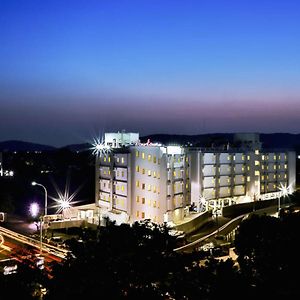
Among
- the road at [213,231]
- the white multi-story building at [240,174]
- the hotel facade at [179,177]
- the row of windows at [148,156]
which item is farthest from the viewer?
the white multi-story building at [240,174]

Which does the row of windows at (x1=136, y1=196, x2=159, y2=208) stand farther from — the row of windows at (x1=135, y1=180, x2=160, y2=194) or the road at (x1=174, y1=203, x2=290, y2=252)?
the road at (x1=174, y1=203, x2=290, y2=252)

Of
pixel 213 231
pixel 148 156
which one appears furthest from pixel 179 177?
pixel 213 231

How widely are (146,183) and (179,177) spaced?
2468 millimetres

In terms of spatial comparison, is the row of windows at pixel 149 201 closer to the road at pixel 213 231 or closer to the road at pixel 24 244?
the road at pixel 213 231

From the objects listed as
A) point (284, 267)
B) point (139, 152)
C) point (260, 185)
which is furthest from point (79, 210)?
point (284, 267)

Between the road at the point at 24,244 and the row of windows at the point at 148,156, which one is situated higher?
the row of windows at the point at 148,156

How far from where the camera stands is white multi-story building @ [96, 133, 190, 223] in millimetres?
29078

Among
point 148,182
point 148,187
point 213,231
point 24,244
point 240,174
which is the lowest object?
point 213,231

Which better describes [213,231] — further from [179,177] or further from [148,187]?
[148,187]

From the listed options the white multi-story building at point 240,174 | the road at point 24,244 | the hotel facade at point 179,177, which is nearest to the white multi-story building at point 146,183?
the hotel facade at point 179,177

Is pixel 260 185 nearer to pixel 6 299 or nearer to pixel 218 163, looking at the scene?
pixel 218 163

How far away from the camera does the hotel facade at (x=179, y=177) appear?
29484mm

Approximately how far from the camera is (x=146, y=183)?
2975 cm

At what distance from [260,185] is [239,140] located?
4411 mm
